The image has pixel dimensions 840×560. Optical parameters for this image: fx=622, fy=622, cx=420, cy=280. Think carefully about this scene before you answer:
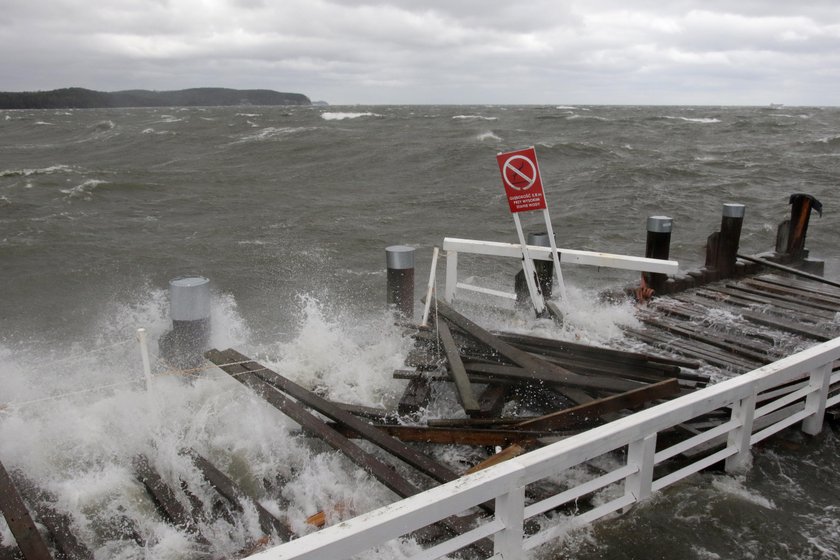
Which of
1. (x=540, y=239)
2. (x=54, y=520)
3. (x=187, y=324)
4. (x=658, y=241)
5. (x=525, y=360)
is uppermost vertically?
(x=540, y=239)

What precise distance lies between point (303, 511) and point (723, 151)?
43.2m

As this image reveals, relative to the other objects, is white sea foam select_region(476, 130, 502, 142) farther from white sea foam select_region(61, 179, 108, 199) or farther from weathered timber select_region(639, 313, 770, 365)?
weathered timber select_region(639, 313, 770, 365)

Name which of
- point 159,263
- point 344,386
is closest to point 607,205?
point 159,263

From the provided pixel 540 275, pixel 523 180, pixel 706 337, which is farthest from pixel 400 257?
pixel 706 337

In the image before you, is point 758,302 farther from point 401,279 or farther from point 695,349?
point 401,279

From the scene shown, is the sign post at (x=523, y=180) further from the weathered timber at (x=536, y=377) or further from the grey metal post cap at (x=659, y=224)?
the grey metal post cap at (x=659, y=224)

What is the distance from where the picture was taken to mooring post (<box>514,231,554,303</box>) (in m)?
8.91

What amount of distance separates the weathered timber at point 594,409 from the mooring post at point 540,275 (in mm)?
3761

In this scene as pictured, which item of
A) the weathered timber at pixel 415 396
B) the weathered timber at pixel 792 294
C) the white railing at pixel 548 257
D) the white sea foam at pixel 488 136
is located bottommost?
the weathered timber at pixel 415 396

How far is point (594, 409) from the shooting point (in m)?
4.99

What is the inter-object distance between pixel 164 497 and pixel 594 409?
333 centimetres

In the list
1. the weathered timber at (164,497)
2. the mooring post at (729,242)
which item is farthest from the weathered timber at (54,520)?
the mooring post at (729,242)

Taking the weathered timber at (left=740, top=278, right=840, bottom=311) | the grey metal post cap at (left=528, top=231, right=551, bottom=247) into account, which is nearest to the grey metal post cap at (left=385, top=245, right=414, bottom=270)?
the grey metal post cap at (left=528, top=231, right=551, bottom=247)

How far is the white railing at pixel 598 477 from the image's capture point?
8.95 feet
